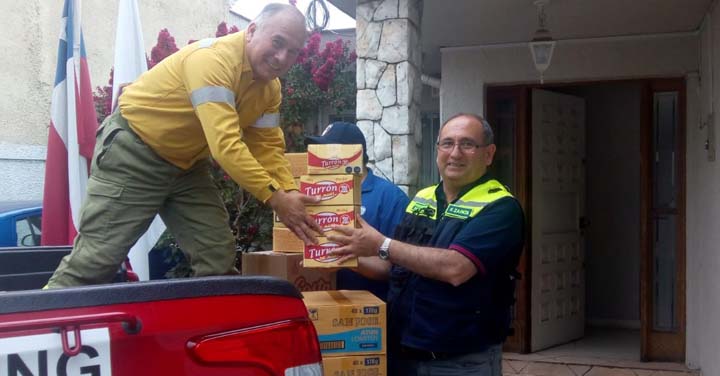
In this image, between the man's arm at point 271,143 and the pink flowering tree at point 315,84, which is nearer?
the man's arm at point 271,143

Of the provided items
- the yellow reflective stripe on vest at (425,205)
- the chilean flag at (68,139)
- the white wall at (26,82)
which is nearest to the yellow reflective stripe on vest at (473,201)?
the yellow reflective stripe on vest at (425,205)

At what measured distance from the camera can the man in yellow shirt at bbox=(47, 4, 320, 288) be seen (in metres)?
2.45

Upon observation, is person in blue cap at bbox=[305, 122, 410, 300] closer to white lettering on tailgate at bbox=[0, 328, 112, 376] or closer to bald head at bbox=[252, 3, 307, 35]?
bald head at bbox=[252, 3, 307, 35]

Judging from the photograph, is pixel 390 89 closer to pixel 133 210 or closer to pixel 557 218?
pixel 133 210

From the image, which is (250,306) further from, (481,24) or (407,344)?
(481,24)

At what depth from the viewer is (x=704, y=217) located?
213 inches

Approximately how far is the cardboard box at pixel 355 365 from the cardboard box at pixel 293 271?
66 centimetres

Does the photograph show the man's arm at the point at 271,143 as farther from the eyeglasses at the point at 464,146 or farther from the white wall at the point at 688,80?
the white wall at the point at 688,80

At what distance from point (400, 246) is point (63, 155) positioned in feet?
8.37

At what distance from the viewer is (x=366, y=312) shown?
2.66 meters

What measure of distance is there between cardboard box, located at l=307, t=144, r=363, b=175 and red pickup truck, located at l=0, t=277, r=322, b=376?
1036mm

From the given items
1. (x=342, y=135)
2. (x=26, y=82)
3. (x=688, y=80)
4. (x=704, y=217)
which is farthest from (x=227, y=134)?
(x=26, y=82)

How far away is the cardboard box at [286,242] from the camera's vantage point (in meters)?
3.31

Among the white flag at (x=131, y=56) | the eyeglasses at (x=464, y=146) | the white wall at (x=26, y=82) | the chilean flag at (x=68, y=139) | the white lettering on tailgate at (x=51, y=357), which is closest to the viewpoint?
the white lettering on tailgate at (x=51, y=357)
